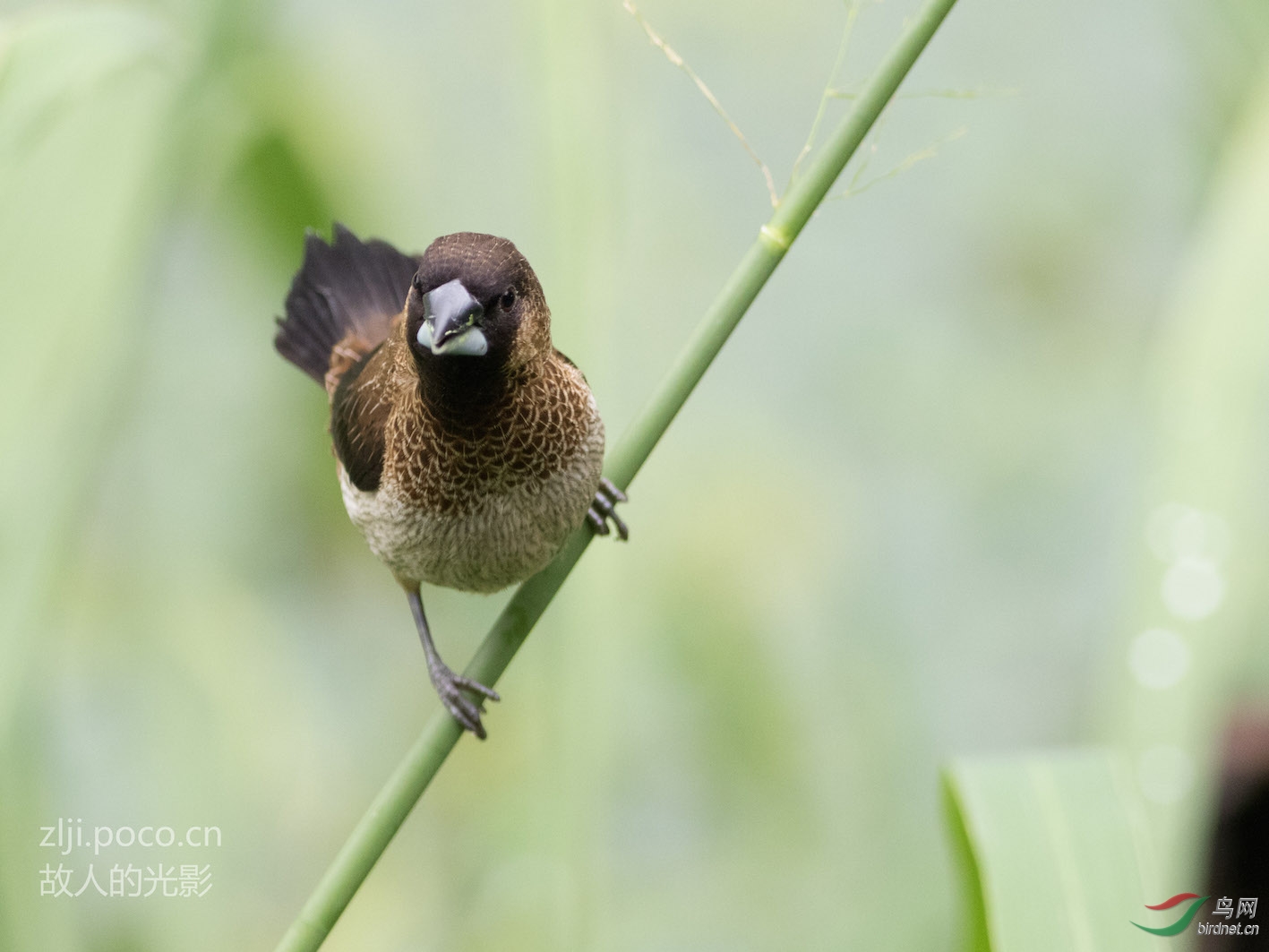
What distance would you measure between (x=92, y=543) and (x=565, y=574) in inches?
43.5

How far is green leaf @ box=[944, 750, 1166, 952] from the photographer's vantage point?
0.76 m

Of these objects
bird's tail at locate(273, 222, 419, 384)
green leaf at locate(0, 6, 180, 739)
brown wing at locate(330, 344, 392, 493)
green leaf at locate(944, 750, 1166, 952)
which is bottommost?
green leaf at locate(944, 750, 1166, 952)

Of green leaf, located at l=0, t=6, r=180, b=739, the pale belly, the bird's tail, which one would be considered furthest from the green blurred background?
the pale belly

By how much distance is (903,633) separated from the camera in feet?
6.48

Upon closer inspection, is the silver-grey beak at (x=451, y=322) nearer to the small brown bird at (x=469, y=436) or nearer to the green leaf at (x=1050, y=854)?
the small brown bird at (x=469, y=436)

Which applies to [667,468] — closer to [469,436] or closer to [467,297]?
[469,436]

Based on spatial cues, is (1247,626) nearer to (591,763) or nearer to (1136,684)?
(1136,684)

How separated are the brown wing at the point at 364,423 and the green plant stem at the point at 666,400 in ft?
0.94

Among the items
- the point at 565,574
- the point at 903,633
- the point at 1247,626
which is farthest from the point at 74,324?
the point at 903,633

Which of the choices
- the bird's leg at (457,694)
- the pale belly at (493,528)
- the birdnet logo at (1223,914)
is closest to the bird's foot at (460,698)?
the bird's leg at (457,694)

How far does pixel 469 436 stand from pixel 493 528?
85 millimetres

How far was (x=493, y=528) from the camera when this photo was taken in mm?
959

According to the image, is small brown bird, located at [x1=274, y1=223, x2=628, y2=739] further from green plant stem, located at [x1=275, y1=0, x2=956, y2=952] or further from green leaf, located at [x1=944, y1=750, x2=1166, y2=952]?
green leaf, located at [x1=944, y1=750, x2=1166, y2=952]

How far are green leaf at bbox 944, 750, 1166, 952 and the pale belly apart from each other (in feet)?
1.23
